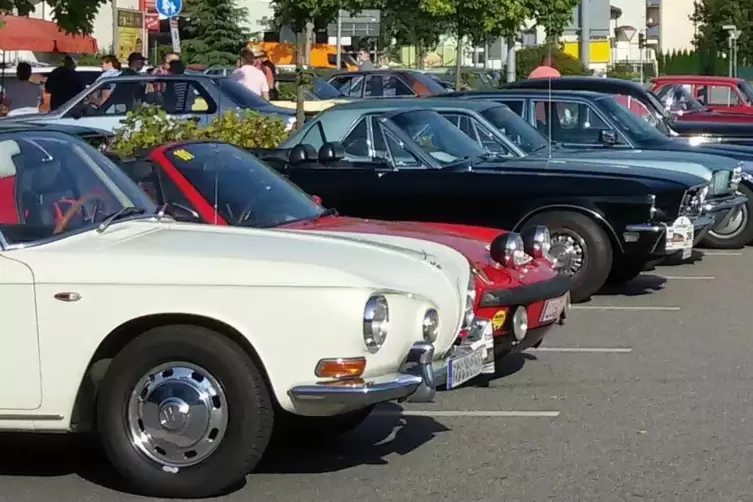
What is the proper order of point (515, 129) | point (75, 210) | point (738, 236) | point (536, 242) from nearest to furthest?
1. point (75, 210)
2. point (536, 242)
3. point (515, 129)
4. point (738, 236)

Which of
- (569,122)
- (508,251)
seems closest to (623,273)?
(569,122)

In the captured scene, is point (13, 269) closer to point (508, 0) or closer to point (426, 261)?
point (426, 261)

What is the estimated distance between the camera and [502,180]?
1079cm

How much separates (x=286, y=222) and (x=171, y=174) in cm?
74

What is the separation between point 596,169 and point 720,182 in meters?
2.37

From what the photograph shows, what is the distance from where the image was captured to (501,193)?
35.3ft

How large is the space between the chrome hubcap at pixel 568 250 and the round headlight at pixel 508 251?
282 cm

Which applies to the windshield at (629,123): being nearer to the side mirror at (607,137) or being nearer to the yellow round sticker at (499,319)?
the side mirror at (607,137)

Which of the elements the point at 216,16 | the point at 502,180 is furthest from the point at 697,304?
the point at 216,16

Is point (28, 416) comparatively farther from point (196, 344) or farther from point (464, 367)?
→ point (464, 367)

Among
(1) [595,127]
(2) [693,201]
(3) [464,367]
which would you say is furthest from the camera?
(1) [595,127]

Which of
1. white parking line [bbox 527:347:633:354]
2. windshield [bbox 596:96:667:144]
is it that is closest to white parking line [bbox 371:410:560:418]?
white parking line [bbox 527:347:633:354]

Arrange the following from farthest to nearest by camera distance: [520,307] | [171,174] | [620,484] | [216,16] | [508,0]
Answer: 1. [216,16]
2. [508,0]
3. [171,174]
4. [520,307]
5. [620,484]

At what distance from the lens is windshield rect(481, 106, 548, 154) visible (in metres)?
12.6
